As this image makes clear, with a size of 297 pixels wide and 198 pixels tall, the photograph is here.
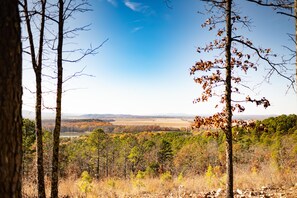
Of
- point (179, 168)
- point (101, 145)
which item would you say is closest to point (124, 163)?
point (101, 145)

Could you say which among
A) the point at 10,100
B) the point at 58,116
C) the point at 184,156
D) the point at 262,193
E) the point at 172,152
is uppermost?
the point at 10,100

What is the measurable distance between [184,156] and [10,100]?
4356 cm

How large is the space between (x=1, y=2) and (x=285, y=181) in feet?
36.8

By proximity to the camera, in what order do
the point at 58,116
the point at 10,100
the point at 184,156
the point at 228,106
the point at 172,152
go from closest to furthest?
the point at 10,100 < the point at 58,116 < the point at 228,106 < the point at 184,156 < the point at 172,152

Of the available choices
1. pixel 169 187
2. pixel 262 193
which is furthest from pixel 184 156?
pixel 262 193

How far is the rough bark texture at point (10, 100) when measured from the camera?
206 centimetres

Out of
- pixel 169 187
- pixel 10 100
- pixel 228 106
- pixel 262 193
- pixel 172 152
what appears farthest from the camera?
pixel 172 152

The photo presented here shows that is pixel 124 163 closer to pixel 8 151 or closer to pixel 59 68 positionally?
pixel 59 68

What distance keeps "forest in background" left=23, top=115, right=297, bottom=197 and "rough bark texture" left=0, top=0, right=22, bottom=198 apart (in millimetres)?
5271

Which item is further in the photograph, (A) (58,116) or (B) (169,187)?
(B) (169,187)

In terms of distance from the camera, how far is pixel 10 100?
2.11 m

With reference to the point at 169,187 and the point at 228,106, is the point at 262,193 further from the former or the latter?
the point at 228,106

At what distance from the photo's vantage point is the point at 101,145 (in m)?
51.1

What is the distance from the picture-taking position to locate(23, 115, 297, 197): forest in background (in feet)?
41.8
